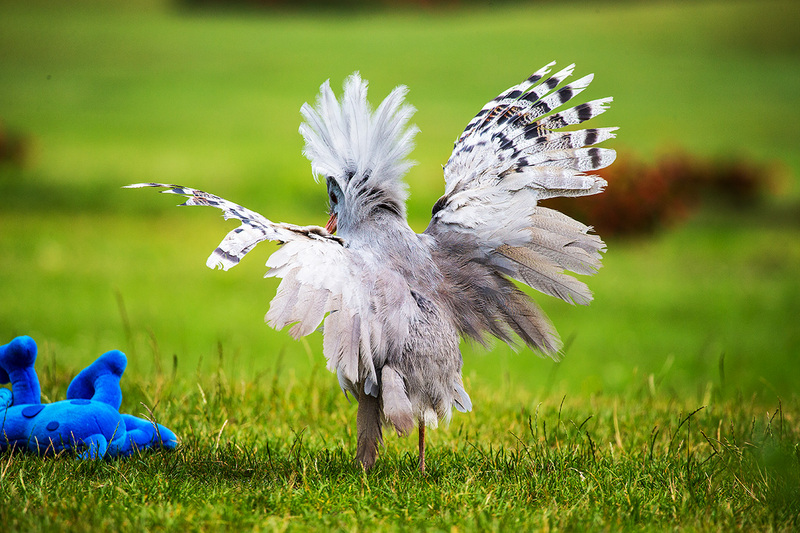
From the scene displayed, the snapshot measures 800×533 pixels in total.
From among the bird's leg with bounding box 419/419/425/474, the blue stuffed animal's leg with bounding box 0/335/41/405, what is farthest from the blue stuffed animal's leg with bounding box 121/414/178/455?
the bird's leg with bounding box 419/419/425/474

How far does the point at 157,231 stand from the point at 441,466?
10.6 meters

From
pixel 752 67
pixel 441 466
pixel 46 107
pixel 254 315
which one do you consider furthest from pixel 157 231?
pixel 752 67

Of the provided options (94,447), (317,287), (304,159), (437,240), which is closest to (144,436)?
(94,447)

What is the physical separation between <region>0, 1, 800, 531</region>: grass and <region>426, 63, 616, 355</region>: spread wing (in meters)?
0.28

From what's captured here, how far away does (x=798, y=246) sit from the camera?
13758 mm

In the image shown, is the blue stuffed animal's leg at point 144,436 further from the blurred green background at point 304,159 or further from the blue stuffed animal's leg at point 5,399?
the blurred green background at point 304,159

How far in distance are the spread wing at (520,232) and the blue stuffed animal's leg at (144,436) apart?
5.02 feet

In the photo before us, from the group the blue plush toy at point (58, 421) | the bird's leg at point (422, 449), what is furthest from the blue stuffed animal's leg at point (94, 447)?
the bird's leg at point (422, 449)

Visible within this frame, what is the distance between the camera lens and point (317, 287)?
9.39 feet

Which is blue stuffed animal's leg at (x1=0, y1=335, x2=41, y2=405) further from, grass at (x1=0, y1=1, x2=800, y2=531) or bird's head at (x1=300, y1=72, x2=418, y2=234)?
bird's head at (x1=300, y1=72, x2=418, y2=234)

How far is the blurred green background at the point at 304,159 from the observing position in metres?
8.84

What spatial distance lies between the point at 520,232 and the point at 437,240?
0.41 m

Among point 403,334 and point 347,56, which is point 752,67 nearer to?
point 347,56

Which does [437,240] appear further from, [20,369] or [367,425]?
[20,369]
